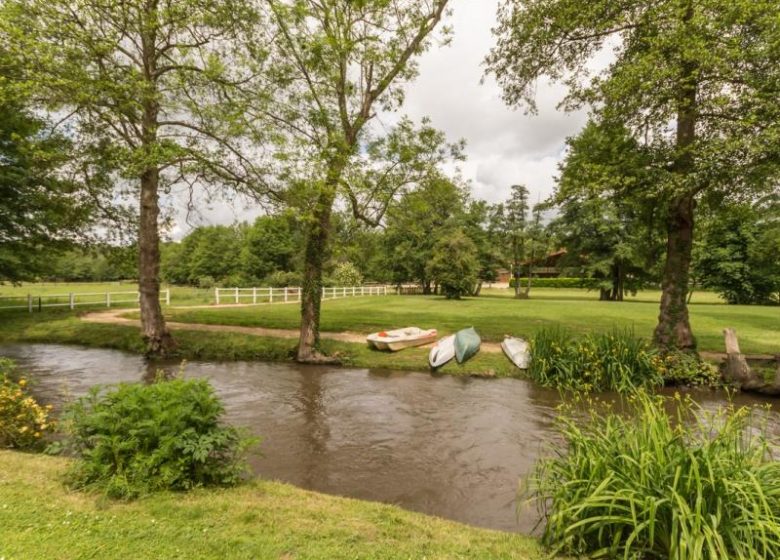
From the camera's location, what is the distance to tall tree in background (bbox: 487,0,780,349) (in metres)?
8.21

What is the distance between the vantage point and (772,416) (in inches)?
339

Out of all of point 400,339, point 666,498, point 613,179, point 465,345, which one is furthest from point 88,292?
point 666,498

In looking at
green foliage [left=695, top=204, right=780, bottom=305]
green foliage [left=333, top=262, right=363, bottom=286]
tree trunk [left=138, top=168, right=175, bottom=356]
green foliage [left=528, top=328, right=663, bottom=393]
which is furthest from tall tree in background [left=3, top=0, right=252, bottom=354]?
green foliage [left=695, top=204, right=780, bottom=305]

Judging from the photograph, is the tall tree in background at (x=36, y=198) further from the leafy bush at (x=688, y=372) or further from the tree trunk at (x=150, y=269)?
the leafy bush at (x=688, y=372)

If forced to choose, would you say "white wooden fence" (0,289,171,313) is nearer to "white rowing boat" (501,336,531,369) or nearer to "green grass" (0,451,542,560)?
"white rowing boat" (501,336,531,369)

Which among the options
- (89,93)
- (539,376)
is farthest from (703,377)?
(89,93)

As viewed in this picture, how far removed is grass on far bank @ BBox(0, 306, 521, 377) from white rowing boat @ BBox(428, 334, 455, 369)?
0.21 meters

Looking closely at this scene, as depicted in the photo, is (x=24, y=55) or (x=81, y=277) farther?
(x=81, y=277)

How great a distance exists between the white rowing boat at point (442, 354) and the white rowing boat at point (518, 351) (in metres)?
1.64

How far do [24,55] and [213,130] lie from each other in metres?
4.45

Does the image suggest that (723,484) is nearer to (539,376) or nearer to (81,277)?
(539,376)

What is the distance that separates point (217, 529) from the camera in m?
3.36

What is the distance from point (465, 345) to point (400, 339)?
2.26 metres

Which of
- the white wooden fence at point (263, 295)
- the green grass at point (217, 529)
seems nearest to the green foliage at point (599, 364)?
the green grass at point (217, 529)
